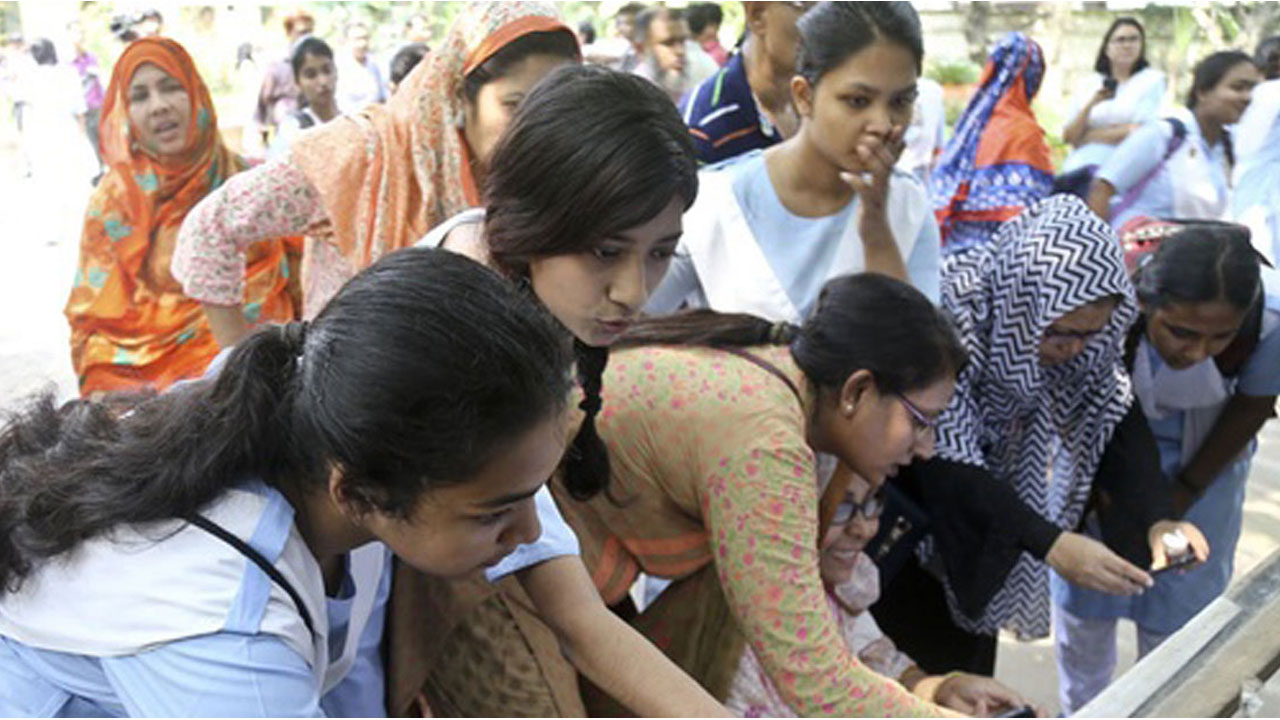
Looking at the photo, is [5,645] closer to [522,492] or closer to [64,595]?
[64,595]

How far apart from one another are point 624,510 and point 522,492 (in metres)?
0.51

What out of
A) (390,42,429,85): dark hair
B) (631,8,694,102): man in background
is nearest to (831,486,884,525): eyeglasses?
(631,8,694,102): man in background

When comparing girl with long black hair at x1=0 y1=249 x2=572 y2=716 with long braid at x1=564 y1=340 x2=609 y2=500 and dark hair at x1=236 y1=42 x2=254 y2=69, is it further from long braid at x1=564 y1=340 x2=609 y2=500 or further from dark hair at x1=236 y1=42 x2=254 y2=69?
dark hair at x1=236 y1=42 x2=254 y2=69

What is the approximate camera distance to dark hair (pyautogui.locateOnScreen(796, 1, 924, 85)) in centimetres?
197

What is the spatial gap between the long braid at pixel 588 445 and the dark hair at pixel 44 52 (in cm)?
836

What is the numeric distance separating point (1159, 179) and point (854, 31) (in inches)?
80.8

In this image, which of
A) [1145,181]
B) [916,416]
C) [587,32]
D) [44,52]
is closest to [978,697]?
[916,416]

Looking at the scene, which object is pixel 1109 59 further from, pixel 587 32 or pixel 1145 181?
pixel 587 32

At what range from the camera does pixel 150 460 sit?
972 mm

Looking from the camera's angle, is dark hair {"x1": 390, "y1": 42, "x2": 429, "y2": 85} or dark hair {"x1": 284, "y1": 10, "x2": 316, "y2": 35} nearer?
dark hair {"x1": 390, "y1": 42, "x2": 429, "y2": 85}

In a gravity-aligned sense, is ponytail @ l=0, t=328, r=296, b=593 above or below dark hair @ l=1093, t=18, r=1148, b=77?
above

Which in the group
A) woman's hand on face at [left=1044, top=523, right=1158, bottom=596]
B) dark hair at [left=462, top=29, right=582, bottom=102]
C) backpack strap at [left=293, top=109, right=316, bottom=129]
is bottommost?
backpack strap at [left=293, top=109, right=316, bottom=129]

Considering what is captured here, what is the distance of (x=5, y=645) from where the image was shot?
39.0 inches

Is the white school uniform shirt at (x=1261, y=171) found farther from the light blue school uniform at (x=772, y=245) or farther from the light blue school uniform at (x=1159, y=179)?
the light blue school uniform at (x=772, y=245)
